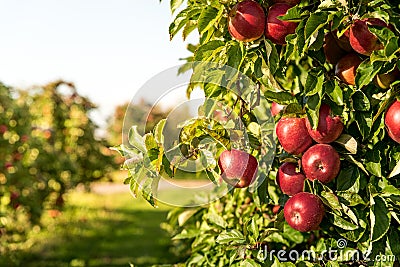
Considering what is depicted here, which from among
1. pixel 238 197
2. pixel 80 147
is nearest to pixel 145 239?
pixel 80 147

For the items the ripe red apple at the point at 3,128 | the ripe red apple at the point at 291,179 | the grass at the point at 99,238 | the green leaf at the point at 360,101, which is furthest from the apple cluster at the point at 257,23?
the grass at the point at 99,238

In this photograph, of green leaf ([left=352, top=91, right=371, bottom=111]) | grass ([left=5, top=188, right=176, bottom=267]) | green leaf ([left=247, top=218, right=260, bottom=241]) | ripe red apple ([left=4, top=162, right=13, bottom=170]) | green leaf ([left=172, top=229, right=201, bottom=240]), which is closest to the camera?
green leaf ([left=352, top=91, right=371, bottom=111])

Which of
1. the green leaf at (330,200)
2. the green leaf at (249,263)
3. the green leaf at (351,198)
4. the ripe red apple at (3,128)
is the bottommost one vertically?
the ripe red apple at (3,128)

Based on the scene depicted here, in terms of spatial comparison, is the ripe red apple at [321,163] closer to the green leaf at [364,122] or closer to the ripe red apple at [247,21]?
the green leaf at [364,122]

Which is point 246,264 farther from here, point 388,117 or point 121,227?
point 121,227

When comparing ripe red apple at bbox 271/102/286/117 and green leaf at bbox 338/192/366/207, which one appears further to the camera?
ripe red apple at bbox 271/102/286/117

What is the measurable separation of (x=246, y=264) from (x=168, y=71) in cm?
57

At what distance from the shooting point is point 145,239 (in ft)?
23.7

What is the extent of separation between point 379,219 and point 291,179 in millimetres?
235

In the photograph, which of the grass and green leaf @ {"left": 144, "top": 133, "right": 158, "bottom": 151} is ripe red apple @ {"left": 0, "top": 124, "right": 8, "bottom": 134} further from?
green leaf @ {"left": 144, "top": 133, "right": 158, "bottom": 151}

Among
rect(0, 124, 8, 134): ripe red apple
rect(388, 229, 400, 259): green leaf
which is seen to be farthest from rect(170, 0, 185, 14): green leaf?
rect(0, 124, 8, 134): ripe red apple

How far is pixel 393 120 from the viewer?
4.00 ft

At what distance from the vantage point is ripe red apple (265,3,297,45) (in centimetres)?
126

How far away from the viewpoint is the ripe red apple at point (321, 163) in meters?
1.29
